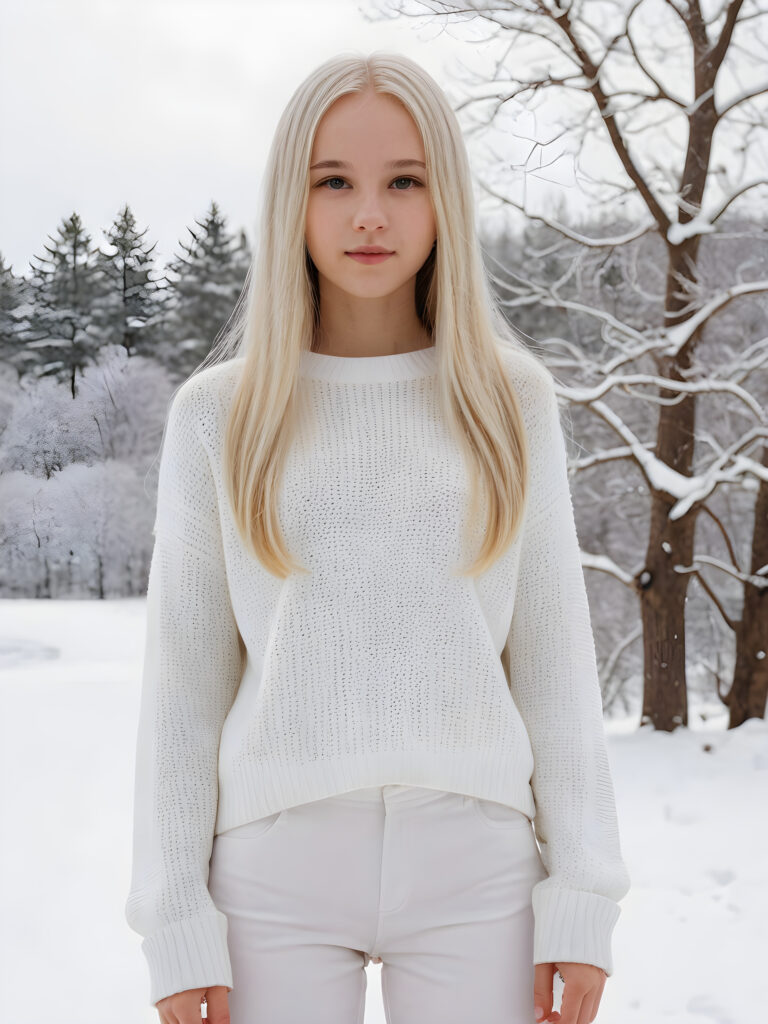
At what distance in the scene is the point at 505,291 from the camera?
11.9 ft

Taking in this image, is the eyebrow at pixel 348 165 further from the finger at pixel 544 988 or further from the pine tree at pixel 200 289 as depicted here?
the pine tree at pixel 200 289

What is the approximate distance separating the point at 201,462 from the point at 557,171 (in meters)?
2.05

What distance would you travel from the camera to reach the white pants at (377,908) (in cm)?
88

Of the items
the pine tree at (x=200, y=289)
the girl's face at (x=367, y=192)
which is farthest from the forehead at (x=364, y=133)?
the pine tree at (x=200, y=289)

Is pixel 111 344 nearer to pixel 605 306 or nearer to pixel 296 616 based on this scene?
pixel 296 616

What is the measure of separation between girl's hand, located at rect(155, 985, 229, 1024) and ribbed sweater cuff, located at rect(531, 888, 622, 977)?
0.29 metres

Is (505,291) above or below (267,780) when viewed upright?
above

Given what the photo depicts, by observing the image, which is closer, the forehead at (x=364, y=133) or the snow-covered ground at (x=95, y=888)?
the forehead at (x=364, y=133)

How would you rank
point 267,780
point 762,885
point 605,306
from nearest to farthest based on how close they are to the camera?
1. point 267,780
2. point 762,885
3. point 605,306

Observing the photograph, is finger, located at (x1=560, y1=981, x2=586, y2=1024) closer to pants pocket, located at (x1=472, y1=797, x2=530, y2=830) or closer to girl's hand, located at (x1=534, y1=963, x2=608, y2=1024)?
girl's hand, located at (x1=534, y1=963, x2=608, y2=1024)

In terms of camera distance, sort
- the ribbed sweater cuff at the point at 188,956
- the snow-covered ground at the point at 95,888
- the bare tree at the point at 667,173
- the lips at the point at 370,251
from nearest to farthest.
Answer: the ribbed sweater cuff at the point at 188,956 → the lips at the point at 370,251 → the snow-covered ground at the point at 95,888 → the bare tree at the point at 667,173

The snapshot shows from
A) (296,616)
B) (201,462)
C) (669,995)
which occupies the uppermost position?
(201,462)

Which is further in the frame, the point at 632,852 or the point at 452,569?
the point at 632,852

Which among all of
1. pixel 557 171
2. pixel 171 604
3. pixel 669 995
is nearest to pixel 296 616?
pixel 171 604
